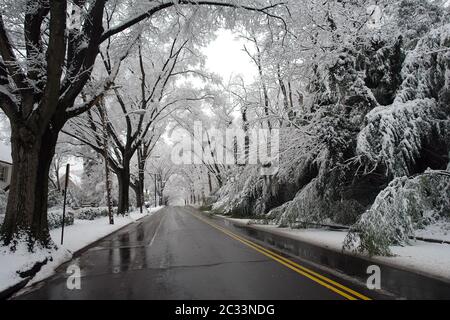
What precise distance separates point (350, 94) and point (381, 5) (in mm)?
4463

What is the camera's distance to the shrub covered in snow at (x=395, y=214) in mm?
9645

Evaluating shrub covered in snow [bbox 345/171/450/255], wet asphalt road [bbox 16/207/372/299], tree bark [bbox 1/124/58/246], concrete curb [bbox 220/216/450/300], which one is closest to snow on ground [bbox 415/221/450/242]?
shrub covered in snow [bbox 345/171/450/255]

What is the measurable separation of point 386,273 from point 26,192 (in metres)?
9.01

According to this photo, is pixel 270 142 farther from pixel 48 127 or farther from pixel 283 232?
pixel 48 127

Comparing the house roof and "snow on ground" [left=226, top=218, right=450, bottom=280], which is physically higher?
the house roof

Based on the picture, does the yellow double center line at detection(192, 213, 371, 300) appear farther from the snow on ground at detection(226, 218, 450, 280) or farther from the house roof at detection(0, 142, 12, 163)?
the house roof at detection(0, 142, 12, 163)

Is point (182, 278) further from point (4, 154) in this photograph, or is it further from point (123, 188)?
point (4, 154)

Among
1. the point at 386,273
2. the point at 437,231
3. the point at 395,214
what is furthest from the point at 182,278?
the point at 437,231

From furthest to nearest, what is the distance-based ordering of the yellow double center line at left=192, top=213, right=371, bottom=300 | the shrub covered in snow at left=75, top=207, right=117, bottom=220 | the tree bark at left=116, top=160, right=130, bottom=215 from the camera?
the tree bark at left=116, top=160, right=130, bottom=215 → the shrub covered in snow at left=75, top=207, right=117, bottom=220 → the yellow double center line at left=192, top=213, right=371, bottom=300

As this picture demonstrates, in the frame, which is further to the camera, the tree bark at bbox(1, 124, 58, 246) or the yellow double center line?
the tree bark at bbox(1, 124, 58, 246)

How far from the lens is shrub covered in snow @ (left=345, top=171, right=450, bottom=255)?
31.6 feet

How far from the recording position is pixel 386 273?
7.75m

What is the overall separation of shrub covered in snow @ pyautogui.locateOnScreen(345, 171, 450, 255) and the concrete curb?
514mm

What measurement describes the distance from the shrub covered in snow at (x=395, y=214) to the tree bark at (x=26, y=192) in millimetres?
8598
